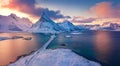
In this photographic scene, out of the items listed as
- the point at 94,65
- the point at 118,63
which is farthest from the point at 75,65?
the point at 118,63

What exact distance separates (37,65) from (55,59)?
223 inches

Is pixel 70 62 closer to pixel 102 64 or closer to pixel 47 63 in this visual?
pixel 47 63

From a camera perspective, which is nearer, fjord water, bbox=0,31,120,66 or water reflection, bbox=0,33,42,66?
fjord water, bbox=0,31,120,66

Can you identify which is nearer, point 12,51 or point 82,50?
point 82,50

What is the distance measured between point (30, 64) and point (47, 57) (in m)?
6.08

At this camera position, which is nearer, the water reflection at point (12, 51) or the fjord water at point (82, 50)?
the fjord water at point (82, 50)

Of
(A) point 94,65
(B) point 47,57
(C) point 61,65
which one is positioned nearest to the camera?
(C) point 61,65

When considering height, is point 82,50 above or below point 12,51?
below

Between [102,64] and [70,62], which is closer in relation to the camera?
[70,62]

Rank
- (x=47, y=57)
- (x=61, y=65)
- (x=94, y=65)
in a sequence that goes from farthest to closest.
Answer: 1. (x=47, y=57)
2. (x=94, y=65)
3. (x=61, y=65)

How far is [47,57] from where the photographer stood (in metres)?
44.7

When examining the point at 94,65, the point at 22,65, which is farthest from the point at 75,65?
the point at 22,65

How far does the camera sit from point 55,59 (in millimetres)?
42969

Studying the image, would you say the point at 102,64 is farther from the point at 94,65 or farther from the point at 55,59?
the point at 55,59
